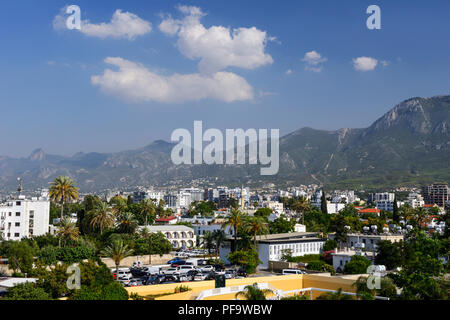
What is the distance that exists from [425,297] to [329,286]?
6170mm

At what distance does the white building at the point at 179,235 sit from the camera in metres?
81.4

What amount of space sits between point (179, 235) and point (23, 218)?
93.1ft

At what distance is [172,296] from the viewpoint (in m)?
24.4

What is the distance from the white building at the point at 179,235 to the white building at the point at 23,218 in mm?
21312

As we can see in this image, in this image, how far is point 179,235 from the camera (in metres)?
83.1

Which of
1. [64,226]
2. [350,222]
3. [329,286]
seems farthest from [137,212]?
[329,286]

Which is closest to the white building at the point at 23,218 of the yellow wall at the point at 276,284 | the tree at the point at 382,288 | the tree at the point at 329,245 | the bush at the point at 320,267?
the tree at the point at 329,245

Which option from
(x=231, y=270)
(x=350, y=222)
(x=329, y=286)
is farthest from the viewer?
(x=350, y=222)

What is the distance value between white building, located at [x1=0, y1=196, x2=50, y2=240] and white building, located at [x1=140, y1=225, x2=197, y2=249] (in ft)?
69.9

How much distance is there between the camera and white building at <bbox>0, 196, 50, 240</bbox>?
78.3 metres

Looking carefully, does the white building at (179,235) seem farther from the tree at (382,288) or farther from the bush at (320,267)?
the tree at (382,288)
